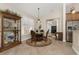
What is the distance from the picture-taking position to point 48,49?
2357mm

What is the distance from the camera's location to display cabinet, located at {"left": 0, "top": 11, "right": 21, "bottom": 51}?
7.43 ft

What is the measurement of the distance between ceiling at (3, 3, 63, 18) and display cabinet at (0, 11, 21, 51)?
0.68ft

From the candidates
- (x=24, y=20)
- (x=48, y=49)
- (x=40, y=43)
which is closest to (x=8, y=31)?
(x=24, y=20)

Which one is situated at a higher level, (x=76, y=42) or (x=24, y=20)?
(x=24, y=20)

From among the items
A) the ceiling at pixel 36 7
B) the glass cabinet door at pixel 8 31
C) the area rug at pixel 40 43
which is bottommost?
the area rug at pixel 40 43

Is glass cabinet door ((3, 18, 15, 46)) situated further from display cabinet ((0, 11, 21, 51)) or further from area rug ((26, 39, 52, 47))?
area rug ((26, 39, 52, 47))

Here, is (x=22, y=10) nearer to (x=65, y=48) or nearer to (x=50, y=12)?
(x=50, y=12)

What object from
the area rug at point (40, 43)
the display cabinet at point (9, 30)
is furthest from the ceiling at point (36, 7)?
the area rug at point (40, 43)

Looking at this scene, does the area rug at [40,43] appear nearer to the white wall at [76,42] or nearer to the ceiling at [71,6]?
the white wall at [76,42]

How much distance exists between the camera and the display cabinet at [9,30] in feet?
7.43

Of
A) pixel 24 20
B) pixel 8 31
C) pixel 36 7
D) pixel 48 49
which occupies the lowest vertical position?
pixel 48 49

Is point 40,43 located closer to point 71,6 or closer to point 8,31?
point 8,31

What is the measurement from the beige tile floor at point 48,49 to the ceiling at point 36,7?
609 mm

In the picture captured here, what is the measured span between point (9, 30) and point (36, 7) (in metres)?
0.76
